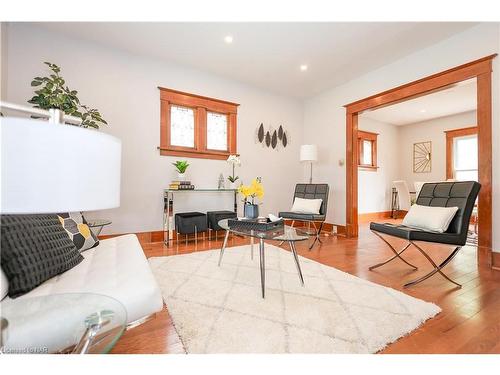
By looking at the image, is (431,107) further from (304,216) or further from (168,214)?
(168,214)

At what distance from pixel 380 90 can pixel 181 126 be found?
10.5ft

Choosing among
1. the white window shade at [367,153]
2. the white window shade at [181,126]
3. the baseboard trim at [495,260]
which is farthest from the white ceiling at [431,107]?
the white window shade at [181,126]

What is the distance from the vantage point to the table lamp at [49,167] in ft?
1.77

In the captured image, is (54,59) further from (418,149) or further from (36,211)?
(418,149)

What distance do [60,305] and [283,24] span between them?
3.22 meters

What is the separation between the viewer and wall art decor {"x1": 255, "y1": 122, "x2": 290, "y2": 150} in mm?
4754

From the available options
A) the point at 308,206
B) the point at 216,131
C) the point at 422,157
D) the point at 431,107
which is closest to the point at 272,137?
the point at 216,131

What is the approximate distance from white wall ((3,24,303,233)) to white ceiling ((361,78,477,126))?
264 cm

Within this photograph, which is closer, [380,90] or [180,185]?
[180,185]

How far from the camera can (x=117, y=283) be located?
3.69 feet

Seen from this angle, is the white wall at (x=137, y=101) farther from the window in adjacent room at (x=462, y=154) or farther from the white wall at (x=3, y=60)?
the window in adjacent room at (x=462, y=154)

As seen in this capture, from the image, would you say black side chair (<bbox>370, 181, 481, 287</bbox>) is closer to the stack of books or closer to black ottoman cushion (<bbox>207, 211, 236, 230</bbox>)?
black ottoman cushion (<bbox>207, 211, 236, 230</bbox>)

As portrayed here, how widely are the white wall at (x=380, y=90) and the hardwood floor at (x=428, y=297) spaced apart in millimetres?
747
